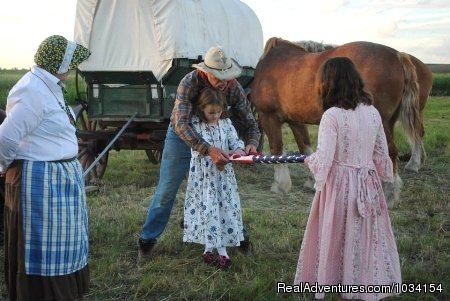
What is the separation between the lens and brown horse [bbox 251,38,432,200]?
6.20 metres

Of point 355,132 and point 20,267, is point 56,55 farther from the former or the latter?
point 355,132

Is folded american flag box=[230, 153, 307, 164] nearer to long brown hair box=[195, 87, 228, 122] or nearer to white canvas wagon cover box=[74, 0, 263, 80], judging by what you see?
long brown hair box=[195, 87, 228, 122]

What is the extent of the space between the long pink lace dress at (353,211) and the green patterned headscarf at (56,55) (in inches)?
54.0

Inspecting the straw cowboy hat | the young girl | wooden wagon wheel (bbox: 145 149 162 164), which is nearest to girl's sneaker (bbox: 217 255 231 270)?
the young girl

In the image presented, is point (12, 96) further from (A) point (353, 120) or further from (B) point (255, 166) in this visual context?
(B) point (255, 166)

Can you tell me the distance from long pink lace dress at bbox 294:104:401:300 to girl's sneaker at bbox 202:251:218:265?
1.10m

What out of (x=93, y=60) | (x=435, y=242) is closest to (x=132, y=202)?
(x=93, y=60)

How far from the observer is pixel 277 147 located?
7477 mm

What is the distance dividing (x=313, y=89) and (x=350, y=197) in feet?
12.4

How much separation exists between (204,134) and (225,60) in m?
0.52

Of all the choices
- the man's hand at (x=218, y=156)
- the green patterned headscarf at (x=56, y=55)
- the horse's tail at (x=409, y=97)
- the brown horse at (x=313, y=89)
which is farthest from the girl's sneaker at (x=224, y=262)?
the horse's tail at (x=409, y=97)

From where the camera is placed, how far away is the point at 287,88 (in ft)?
23.6

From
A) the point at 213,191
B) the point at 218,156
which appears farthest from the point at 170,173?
the point at 218,156

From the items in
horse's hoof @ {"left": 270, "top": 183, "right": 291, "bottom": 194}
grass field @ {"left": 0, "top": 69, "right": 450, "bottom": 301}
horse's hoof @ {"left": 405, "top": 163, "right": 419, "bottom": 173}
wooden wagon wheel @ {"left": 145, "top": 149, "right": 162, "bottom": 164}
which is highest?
wooden wagon wheel @ {"left": 145, "top": 149, "right": 162, "bottom": 164}
